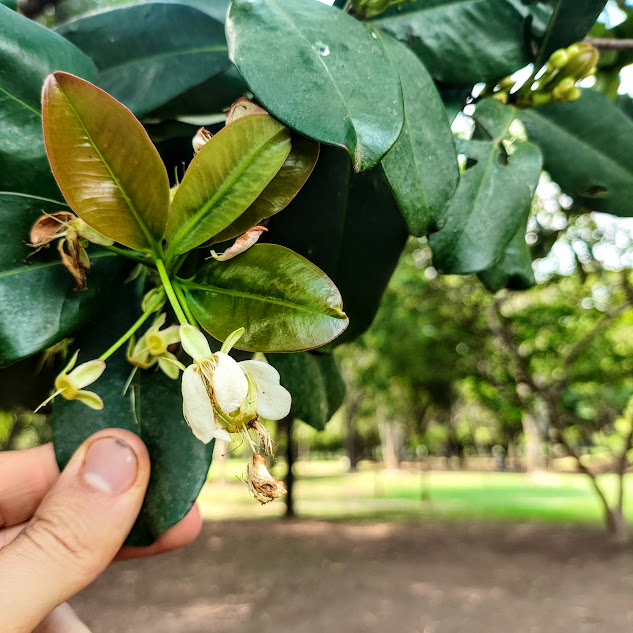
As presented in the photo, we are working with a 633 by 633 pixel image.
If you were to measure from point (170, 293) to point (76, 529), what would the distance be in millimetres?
258

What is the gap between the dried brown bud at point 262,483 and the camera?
1.31 ft

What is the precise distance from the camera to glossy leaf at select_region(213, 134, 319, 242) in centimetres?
44

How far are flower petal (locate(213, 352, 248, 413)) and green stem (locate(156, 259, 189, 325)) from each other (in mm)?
53

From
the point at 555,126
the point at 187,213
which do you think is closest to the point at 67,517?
the point at 187,213

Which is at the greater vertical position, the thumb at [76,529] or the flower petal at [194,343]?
the flower petal at [194,343]

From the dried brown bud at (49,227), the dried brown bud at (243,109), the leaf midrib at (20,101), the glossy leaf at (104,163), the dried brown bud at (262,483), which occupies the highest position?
the leaf midrib at (20,101)

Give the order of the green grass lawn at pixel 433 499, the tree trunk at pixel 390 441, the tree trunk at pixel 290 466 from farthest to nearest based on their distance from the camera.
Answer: the tree trunk at pixel 390 441 → the green grass lawn at pixel 433 499 → the tree trunk at pixel 290 466

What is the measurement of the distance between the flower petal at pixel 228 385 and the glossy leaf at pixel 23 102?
0.25 meters

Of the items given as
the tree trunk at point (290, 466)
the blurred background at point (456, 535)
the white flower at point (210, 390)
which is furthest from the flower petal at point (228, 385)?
the tree trunk at point (290, 466)

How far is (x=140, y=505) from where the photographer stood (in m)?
0.51

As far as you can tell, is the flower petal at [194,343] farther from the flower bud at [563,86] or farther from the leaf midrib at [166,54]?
the flower bud at [563,86]

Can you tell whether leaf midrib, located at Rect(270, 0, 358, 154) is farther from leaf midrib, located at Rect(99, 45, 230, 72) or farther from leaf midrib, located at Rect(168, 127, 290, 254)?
leaf midrib, located at Rect(99, 45, 230, 72)

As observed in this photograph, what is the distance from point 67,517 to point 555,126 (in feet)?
2.14

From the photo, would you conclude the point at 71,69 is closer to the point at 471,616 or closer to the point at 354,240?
the point at 354,240
